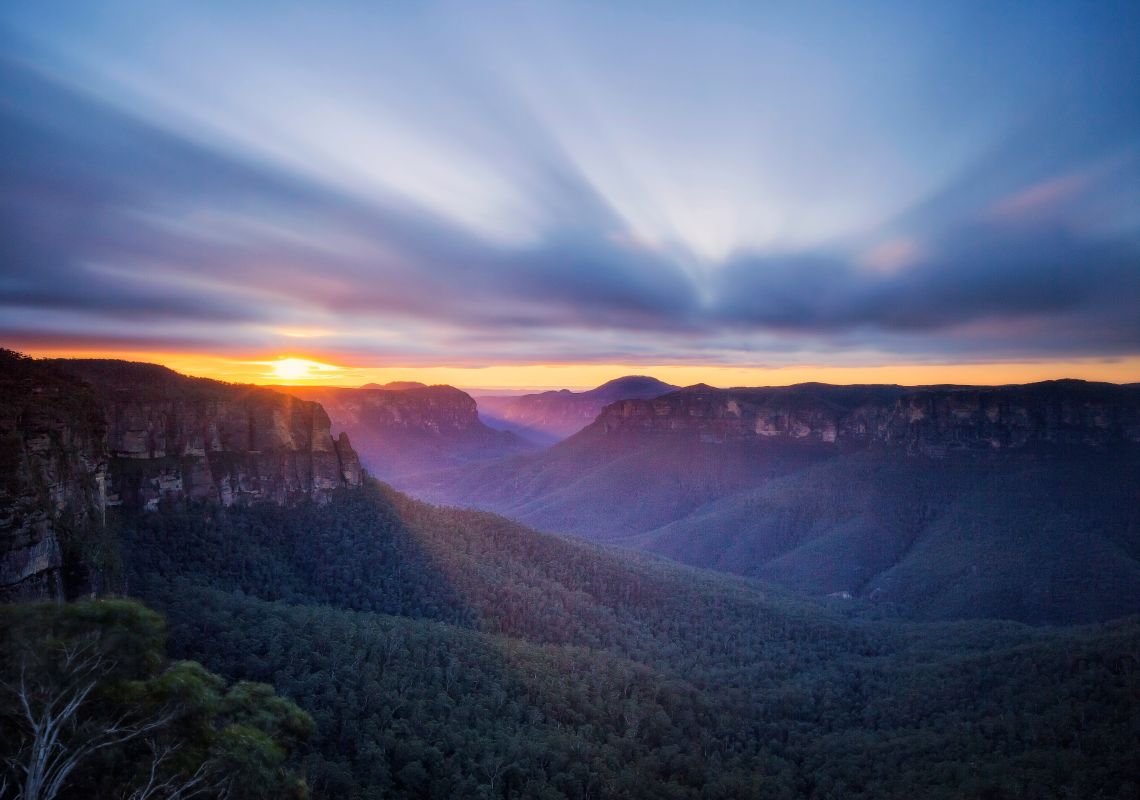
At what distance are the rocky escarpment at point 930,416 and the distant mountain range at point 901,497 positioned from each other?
364mm

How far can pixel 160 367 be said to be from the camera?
59406 mm

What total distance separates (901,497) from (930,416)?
2664 cm

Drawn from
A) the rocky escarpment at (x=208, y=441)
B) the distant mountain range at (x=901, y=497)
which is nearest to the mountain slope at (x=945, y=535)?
the distant mountain range at (x=901, y=497)

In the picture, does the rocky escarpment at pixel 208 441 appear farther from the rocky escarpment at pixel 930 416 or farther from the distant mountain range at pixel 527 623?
the rocky escarpment at pixel 930 416

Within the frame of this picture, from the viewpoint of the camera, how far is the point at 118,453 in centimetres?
4981

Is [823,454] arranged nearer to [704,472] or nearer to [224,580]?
[704,472]

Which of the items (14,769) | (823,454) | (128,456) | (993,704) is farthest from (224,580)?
(823,454)

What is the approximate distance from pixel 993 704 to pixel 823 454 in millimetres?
132526

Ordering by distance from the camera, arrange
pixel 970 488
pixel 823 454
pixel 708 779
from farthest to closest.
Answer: pixel 823 454, pixel 970 488, pixel 708 779

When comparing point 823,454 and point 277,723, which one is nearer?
point 277,723

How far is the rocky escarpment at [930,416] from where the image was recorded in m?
127

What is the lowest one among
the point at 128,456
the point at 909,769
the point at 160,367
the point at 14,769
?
the point at 909,769

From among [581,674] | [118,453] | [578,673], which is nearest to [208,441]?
[118,453]

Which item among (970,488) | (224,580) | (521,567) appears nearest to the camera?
(224,580)
